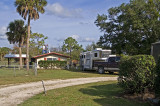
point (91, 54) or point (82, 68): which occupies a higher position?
point (91, 54)

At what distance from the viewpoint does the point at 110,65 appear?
789 inches

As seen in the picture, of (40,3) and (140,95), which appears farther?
(40,3)

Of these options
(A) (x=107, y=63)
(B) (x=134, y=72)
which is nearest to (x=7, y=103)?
(B) (x=134, y=72)

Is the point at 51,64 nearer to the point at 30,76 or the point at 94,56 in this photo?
the point at 94,56

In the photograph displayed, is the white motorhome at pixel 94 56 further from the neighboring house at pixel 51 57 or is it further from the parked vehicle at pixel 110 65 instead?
the neighboring house at pixel 51 57

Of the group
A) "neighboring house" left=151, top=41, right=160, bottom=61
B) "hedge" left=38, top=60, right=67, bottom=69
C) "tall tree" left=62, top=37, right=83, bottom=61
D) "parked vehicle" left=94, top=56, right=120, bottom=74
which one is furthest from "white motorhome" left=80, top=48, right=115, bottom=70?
"tall tree" left=62, top=37, right=83, bottom=61

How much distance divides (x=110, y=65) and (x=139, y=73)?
1306 centimetres

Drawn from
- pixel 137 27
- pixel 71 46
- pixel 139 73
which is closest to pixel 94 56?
pixel 137 27

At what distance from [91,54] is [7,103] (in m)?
17.5

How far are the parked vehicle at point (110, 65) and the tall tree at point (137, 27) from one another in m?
5.93

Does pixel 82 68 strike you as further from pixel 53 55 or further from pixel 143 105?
pixel 143 105

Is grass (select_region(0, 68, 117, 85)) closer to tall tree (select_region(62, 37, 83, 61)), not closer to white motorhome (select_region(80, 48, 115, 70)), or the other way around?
white motorhome (select_region(80, 48, 115, 70))

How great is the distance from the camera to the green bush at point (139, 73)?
23.2ft

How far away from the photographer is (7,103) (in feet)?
24.0
